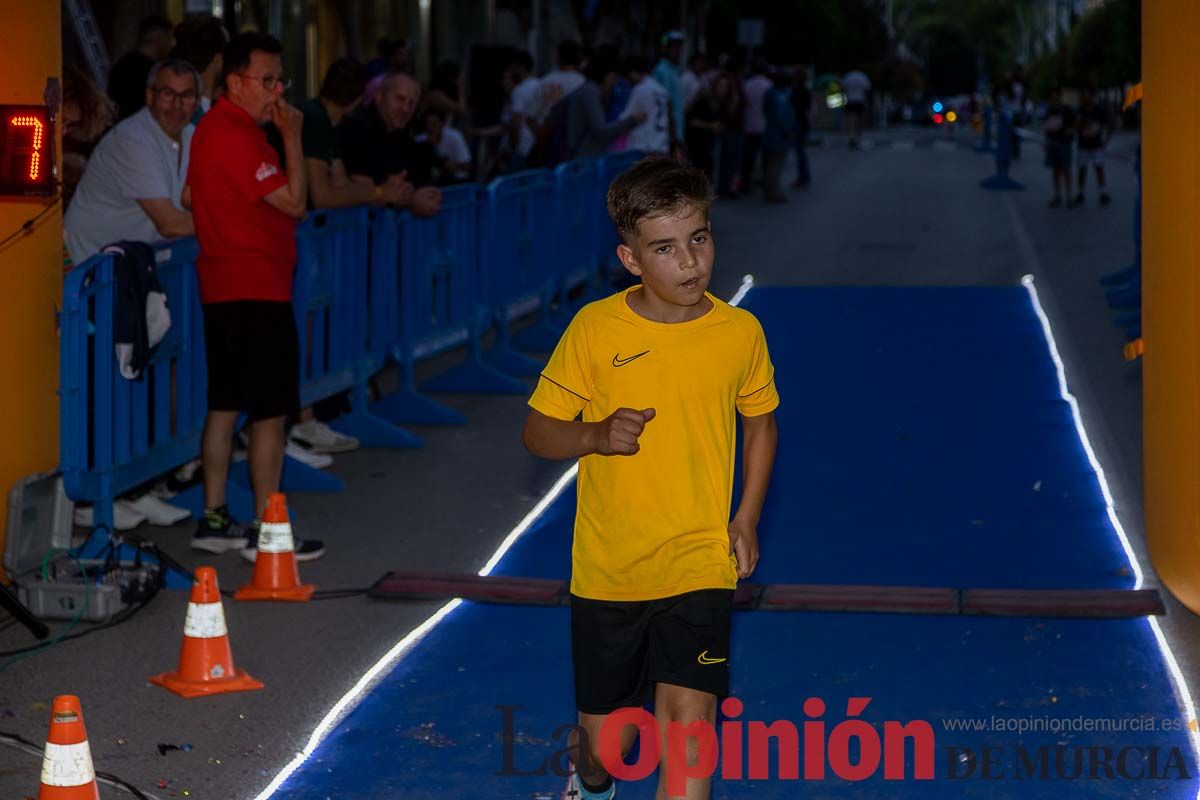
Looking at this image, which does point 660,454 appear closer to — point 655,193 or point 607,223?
point 655,193

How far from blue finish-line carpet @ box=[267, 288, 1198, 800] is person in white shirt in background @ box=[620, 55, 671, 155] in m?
7.40

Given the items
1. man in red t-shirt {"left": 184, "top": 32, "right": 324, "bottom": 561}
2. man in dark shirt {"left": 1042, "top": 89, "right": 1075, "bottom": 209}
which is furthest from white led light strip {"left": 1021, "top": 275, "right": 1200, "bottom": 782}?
man in dark shirt {"left": 1042, "top": 89, "right": 1075, "bottom": 209}

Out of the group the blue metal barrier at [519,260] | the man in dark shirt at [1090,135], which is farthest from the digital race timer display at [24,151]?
the man in dark shirt at [1090,135]

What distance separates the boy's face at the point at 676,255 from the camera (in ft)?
14.2

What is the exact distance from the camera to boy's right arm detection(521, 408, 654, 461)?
4.20 meters

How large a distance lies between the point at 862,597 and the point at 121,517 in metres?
3.43

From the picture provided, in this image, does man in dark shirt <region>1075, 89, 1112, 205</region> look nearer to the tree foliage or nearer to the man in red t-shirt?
the tree foliage

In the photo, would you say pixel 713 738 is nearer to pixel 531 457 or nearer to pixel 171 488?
pixel 171 488

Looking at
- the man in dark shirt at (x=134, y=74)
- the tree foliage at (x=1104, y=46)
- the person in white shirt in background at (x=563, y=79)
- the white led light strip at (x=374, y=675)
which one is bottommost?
the white led light strip at (x=374, y=675)

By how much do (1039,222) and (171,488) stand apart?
17.1m

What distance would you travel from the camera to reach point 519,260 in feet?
44.1

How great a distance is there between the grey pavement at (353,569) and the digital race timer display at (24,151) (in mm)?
1637

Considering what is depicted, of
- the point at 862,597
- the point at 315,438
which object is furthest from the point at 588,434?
the point at 315,438

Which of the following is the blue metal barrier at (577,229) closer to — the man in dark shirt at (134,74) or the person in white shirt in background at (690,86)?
the man in dark shirt at (134,74)
